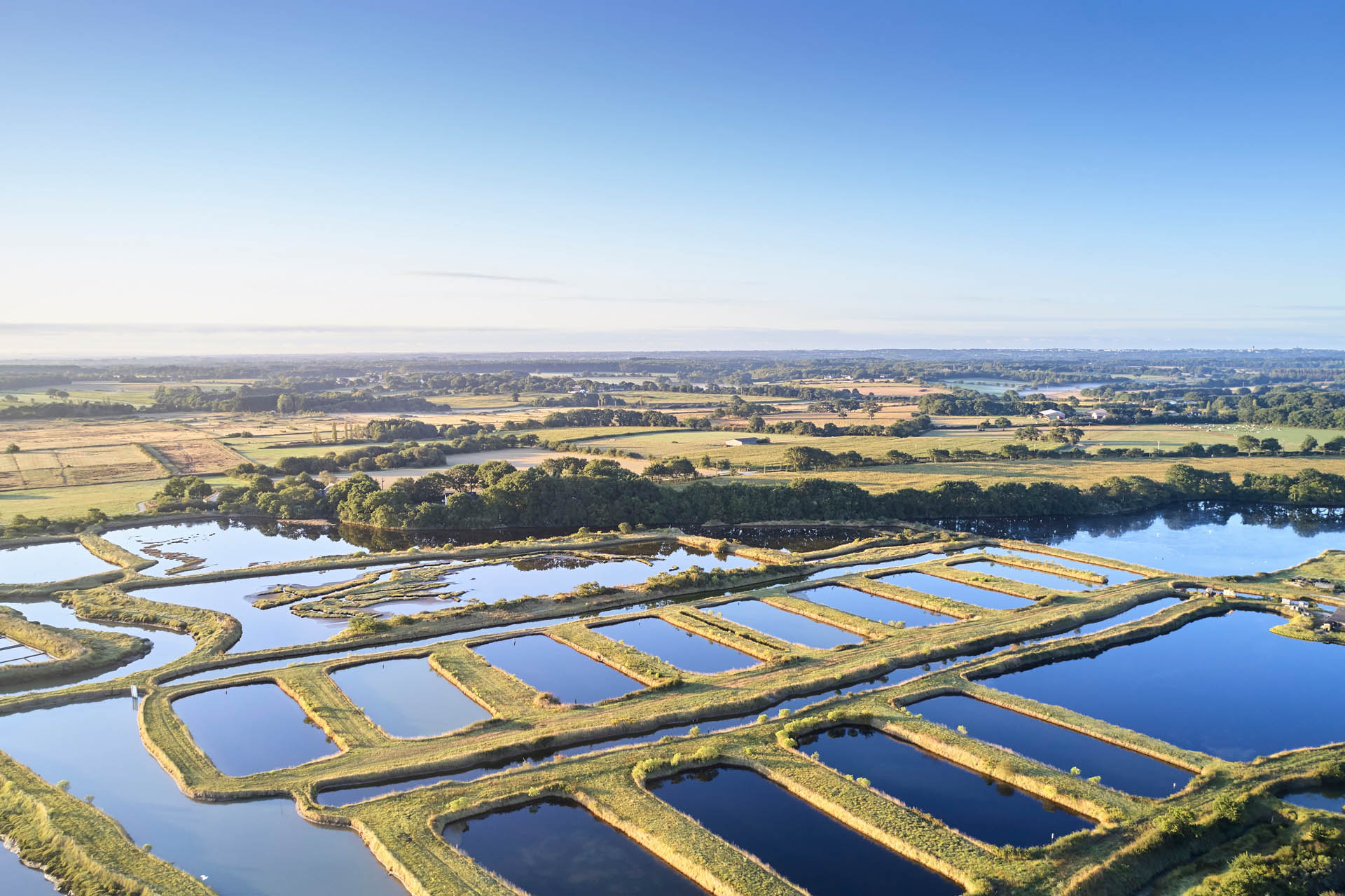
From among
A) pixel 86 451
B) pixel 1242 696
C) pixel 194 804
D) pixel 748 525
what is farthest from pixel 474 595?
pixel 86 451

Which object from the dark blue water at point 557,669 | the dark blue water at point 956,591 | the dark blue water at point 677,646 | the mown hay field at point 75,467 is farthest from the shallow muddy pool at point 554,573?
the mown hay field at point 75,467

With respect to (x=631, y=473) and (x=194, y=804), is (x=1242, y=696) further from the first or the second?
(x=631, y=473)

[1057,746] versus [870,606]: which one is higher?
[870,606]

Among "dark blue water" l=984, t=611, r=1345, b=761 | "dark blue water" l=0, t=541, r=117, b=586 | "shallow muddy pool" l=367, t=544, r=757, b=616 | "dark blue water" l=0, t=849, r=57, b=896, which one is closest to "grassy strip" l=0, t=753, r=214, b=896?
"dark blue water" l=0, t=849, r=57, b=896

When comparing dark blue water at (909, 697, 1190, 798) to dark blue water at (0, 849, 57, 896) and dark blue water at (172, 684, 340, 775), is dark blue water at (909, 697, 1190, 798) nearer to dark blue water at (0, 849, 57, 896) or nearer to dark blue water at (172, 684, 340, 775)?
dark blue water at (172, 684, 340, 775)

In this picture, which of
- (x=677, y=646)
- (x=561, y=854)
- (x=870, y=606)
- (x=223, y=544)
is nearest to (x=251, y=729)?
(x=561, y=854)

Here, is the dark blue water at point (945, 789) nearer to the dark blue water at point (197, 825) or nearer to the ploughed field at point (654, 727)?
the ploughed field at point (654, 727)

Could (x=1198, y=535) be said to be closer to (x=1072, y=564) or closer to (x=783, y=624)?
(x=1072, y=564)
